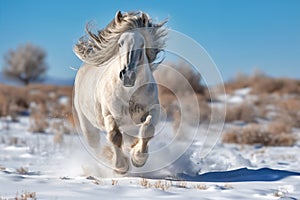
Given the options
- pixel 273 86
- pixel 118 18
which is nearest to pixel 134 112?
pixel 118 18

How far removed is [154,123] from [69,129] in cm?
790

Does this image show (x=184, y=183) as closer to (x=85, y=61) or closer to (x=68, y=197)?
(x=68, y=197)

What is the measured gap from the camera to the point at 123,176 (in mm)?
5922

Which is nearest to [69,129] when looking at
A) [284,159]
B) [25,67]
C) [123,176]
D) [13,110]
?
[13,110]

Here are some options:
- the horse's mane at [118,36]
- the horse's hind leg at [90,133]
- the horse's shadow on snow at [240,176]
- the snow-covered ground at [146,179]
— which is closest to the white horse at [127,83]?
the horse's mane at [118,36]

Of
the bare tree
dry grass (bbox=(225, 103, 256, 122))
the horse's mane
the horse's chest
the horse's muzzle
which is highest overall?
the bare tree

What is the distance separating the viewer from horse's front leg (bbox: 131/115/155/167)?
557 centimetres

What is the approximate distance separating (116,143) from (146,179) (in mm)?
549

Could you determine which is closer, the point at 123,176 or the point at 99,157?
the point at 123,176

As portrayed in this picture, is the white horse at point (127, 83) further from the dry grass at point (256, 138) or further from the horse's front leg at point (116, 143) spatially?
the dry grass at point (256, 138)

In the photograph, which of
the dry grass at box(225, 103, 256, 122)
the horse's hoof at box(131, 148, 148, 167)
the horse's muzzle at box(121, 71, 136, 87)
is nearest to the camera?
the horse's muzzle at box(121, 71, 136, 87)

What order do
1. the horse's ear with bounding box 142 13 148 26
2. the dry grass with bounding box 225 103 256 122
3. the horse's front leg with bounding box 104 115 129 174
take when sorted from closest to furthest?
the horse's front leg with bounding box 104 115 129 174 < the horse's ear with bounding box 142 13 148 26 < the dry grass with bounding box 225 103 256 122

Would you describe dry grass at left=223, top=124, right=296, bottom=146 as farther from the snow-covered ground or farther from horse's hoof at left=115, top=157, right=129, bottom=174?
horse's hoof at left=115, top=157, right=129, bottom=174

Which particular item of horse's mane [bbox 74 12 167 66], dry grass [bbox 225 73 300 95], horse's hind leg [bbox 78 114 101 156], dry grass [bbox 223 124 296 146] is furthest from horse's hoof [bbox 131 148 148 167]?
dry grass [bbox 225 73 300 95]
